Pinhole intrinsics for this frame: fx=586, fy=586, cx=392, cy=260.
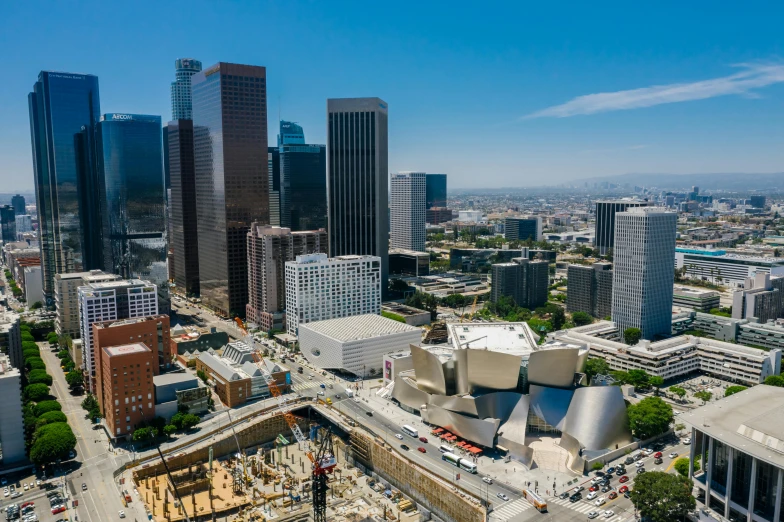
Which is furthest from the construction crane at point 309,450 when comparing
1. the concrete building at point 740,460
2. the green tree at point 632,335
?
the green tree at point 632,335

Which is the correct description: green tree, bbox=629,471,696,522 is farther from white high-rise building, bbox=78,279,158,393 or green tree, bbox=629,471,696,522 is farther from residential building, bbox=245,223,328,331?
residential building, bbox=245,223,328,331

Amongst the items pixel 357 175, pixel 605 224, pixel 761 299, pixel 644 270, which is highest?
pixel 357 175

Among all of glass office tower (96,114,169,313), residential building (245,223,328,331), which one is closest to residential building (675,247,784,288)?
residential building (245,223,328,331)

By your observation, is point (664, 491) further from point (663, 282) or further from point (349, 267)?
point (349, 267)

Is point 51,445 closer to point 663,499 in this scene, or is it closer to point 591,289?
point 663,499

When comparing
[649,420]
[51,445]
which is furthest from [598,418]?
[51,445]

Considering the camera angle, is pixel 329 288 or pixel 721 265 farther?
pixel 721 265

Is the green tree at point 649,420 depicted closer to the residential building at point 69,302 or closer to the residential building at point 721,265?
the residential building at point 69,302
